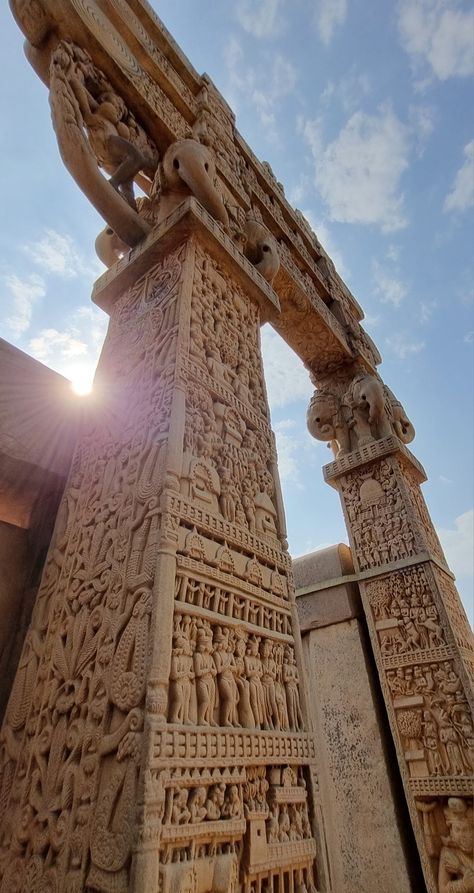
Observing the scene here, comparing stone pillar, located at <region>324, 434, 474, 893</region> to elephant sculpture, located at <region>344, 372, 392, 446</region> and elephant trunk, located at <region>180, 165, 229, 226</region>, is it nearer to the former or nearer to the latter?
elephant sculpture, located at <region>344, 372, 392, 446</region>

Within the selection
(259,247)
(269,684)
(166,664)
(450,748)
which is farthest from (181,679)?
(259,247)

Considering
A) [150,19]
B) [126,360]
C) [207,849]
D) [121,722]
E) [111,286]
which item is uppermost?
[150,19]

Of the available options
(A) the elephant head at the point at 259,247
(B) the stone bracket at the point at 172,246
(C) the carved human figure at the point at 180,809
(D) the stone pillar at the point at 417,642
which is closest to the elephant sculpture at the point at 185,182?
(B) the stone bracket at the point at 172,246

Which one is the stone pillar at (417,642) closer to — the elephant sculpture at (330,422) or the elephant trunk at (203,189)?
the elephant sculpture at (330,422)

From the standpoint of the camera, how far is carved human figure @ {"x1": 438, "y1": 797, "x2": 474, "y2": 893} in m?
2.99

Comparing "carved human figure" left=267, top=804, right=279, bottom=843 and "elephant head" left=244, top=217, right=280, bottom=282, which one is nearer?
"carved human figure" left=267, top=804, right=279, bottom=843

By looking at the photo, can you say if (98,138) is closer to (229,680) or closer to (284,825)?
(229,680)

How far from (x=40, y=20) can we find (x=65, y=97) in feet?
2.69

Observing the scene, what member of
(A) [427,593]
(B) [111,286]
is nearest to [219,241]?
(B) [111,286]

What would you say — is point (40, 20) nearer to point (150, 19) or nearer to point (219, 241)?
point (150, 19)

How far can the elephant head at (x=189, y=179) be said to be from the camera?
3.12 metres

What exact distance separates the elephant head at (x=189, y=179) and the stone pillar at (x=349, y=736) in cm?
366

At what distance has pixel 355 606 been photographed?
442 centimetres

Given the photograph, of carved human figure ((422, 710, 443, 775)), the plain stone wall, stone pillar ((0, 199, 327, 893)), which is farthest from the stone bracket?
carved human figure ((422, 710, 443, 775))
